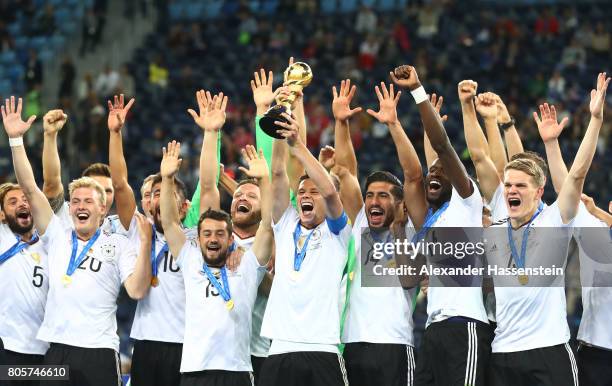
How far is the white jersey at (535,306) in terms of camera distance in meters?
7.41

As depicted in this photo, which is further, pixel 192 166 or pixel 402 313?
pixel 192 166

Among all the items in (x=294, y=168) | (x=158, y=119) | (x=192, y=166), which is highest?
(x=158, y=119)

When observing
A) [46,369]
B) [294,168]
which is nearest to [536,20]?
[294,168]

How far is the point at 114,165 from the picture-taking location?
875 centimetres

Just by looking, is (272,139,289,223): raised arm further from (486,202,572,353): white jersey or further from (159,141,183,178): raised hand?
(486,202,572,353): white jersey

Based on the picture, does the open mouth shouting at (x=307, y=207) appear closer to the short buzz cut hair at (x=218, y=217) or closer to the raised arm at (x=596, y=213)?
the short buzz cut hair at (x=218, y=217)

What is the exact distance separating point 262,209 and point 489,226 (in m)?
1.64

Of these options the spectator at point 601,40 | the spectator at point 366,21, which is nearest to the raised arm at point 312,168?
the spectator at point 601,40

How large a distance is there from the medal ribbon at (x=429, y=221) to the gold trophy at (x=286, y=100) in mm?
1243

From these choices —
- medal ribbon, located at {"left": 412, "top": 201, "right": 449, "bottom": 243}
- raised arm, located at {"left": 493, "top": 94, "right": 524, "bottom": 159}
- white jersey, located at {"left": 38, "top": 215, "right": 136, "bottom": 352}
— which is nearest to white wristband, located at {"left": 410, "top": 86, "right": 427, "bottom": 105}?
medal ribbon, located at {"left": 412, "top": 201, "right": 449, "bottom": 243}

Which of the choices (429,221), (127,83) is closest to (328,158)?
(429,221)

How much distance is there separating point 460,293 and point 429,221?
1.91ft

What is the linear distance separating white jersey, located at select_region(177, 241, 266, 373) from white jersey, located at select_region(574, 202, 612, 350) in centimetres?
240

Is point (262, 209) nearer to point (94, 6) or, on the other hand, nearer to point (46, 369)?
point (46, 369)
